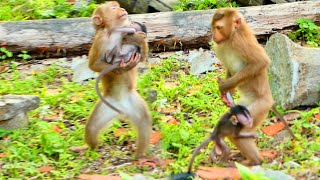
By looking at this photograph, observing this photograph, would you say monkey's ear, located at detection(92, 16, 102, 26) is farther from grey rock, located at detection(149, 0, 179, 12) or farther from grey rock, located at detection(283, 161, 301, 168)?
grey rock, located at detection(149, 0, 179, 12)

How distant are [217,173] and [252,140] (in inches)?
19.6

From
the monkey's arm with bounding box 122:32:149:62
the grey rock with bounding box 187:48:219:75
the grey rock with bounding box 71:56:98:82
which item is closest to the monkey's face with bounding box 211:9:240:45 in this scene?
the monkey's arm with bounding box 122:32:149:62

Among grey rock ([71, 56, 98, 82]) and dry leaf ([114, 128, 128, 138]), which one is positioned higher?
grey rock ([71, 56, 98, 82])

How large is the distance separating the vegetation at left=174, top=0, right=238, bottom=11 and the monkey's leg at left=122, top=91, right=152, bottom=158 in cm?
484

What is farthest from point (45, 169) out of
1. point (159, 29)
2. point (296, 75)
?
point (159, 29)

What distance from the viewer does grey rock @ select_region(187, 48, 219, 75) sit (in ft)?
32.9

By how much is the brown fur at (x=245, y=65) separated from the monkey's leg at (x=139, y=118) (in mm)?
989

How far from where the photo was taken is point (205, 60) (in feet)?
33.9

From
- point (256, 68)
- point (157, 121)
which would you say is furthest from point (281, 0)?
point (256, 68)

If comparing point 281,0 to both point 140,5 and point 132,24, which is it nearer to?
point 140,5

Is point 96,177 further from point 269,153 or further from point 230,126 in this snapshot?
point 269,153

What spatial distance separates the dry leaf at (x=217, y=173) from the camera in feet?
21.2

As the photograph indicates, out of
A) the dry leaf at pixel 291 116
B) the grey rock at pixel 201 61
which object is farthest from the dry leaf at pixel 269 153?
the grey rock at pixel 201 61

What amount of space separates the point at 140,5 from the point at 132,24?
15.0 ft
